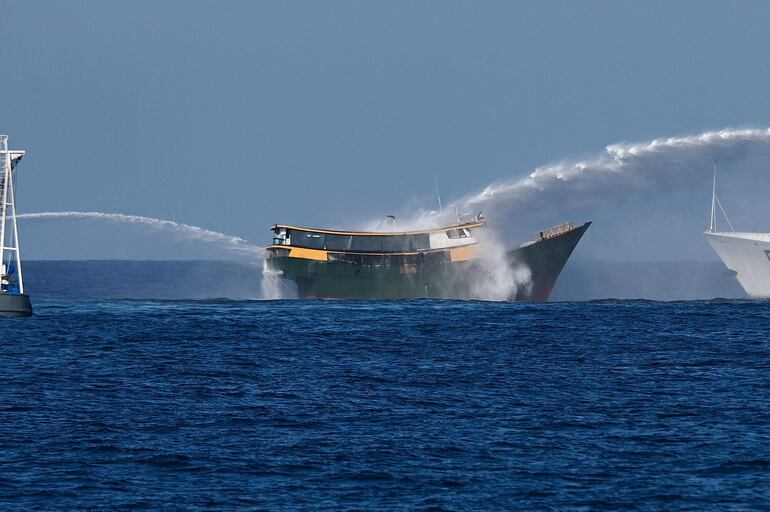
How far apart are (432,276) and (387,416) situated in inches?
1953

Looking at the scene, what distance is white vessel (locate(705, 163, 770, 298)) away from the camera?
9781cm

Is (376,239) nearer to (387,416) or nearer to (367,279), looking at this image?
(367,279)

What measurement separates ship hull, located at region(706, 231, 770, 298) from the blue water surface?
20131mm

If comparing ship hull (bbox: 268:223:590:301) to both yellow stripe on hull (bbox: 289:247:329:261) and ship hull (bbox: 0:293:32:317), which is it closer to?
yellow stripe on hull (bbox: 289:247:329:261)

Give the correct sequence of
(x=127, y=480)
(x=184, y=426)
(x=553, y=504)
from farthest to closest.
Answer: (x=184, y=426), (x=127, y=480), (x=553, y=504)

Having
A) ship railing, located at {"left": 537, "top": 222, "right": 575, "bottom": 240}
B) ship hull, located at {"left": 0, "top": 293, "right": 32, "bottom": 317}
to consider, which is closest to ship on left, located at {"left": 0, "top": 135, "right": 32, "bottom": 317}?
ship hull, located at {"left": 0, "top": 293, "right": 32, "bottom": 317}

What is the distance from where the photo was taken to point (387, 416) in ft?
147

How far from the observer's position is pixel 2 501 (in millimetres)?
32281

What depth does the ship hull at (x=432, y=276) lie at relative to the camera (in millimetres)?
92875

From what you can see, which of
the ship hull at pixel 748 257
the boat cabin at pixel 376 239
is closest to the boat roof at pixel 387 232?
the boat cabin at pixel 376 239

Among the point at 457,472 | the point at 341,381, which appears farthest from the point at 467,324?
the point at 457,472

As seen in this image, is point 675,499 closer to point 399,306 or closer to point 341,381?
point 341,381

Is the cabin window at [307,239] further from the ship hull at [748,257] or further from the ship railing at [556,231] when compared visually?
the ship hull at [748,257]

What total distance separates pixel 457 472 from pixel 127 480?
10.1 meters
